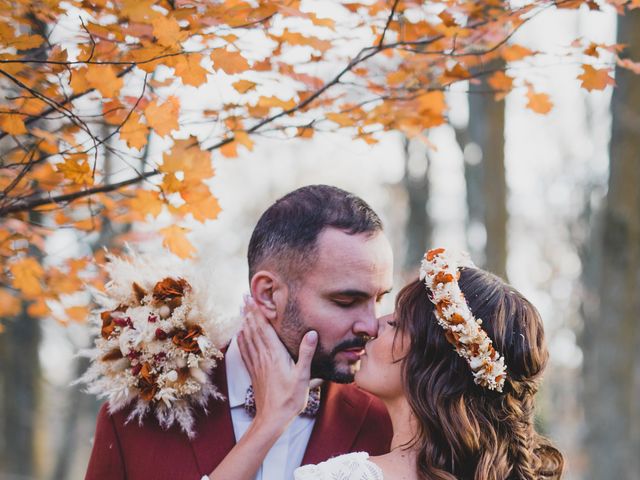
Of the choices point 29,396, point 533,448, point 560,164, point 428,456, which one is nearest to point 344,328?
point 428,456

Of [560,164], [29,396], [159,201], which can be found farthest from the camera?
[560,164]

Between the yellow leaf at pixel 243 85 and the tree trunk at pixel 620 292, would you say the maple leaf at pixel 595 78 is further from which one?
the tree trunk at pixel 620 292

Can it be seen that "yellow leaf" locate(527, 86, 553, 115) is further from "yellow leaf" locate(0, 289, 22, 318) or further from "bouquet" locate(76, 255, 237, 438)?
"yellow leaf" locate(0, 289, 22, 318)

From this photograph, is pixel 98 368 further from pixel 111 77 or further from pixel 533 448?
pixel 533 448

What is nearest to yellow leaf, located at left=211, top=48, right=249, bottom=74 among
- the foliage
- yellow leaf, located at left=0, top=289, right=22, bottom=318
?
the foliage

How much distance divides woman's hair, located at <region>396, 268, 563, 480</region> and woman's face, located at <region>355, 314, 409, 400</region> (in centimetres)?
4

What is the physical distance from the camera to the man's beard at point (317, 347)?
9.68ft

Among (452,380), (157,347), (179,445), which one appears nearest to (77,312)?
(157,347)

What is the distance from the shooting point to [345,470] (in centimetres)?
242

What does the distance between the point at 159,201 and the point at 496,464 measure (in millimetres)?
1637

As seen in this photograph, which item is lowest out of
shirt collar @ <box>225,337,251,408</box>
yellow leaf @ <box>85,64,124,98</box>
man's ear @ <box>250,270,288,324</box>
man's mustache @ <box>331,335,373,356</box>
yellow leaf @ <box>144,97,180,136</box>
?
shirt collar @ <box>225,337,251,408</box>

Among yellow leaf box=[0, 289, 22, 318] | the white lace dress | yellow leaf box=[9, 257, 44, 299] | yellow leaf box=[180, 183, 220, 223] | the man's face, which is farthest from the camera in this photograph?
yellow leaf box=[0, 289, 22, 318]

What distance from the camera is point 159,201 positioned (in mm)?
2971

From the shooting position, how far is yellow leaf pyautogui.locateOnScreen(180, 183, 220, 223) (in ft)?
8.93
